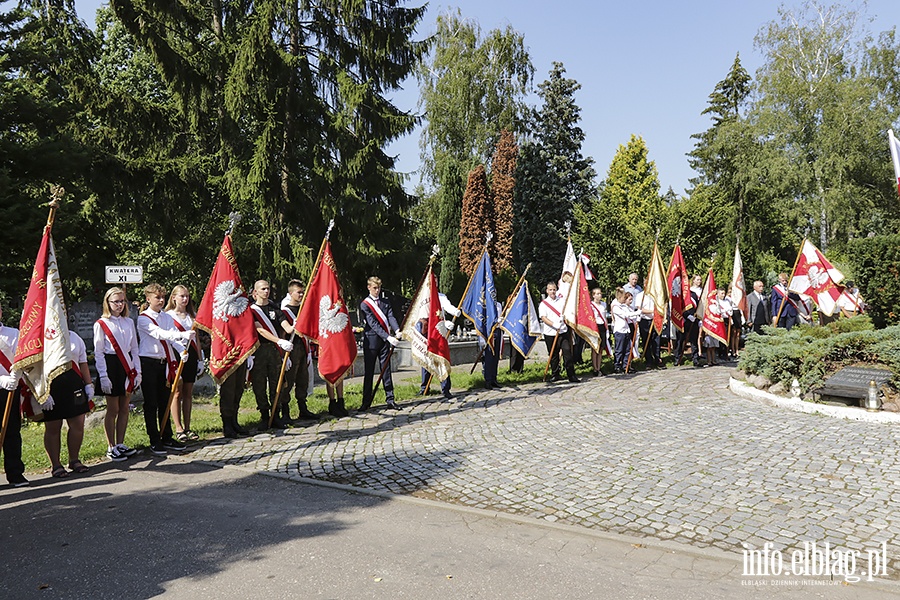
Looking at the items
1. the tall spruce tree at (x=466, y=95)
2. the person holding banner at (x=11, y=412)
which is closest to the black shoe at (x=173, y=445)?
the person holding banner at (x=11, y=412)

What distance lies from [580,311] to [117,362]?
26.1 feet

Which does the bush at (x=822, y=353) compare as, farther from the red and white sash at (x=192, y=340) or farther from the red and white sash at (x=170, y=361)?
the red and white sash at (x=170, y=361)

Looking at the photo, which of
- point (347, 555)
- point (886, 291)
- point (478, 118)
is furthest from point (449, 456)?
point (478, 118)

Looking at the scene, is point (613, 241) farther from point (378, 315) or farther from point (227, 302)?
point (227, 302)

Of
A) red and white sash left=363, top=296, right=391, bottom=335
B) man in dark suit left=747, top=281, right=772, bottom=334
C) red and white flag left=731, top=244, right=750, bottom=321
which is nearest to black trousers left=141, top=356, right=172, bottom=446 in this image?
red and white sash left=363, top=296, right=391, bottom=335

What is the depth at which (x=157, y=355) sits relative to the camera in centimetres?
748

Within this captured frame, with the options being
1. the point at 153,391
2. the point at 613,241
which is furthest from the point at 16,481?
the point at 613,241

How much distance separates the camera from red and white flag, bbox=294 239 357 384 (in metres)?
9.09

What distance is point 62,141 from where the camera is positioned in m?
14.6

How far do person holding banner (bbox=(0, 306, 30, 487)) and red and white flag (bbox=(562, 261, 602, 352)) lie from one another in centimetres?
853

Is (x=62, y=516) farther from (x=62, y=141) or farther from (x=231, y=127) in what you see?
(x=231, y=127)

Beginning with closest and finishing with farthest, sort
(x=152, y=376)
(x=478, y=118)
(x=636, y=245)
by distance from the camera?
1. (x=152, y=376)
2. (x=636, y=245)
3. (x=478, y=118)

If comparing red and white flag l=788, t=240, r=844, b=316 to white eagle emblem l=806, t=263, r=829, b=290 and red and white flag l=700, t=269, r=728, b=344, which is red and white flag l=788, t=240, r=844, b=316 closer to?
white eagle emblem l=806, t=263, r=829, b=290

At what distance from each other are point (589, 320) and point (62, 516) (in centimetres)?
912
